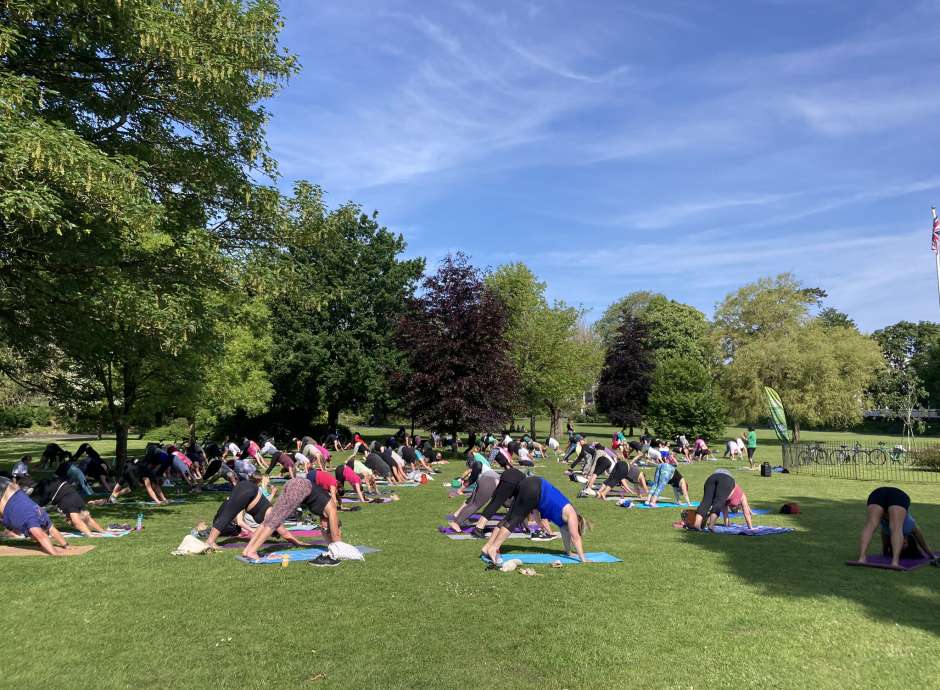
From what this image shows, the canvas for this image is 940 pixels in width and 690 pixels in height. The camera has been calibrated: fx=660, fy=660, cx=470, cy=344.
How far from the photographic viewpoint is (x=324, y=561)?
9.77m

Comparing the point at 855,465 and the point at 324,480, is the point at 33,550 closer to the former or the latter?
the point at 324,480

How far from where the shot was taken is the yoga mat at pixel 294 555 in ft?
32.2

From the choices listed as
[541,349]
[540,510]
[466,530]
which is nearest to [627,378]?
[541,349]

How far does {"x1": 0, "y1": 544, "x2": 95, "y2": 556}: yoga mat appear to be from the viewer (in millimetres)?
10130

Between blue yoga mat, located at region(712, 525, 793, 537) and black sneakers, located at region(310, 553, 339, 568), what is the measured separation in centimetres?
733

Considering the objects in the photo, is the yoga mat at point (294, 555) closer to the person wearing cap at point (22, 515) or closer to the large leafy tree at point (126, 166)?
the person wearing cap at point (22, 515)

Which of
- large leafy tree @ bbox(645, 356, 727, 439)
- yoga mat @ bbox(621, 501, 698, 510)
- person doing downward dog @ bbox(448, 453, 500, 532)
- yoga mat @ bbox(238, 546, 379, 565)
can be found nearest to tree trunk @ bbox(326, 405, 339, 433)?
large leafy tree @ bbox(645, 356, 727, 439)

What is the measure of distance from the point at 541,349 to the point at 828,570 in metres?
38.6

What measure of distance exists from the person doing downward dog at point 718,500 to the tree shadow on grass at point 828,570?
19.1 inches

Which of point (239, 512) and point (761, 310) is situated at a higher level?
point (761, 310)

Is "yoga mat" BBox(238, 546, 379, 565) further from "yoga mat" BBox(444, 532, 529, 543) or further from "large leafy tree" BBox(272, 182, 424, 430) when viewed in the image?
"large leafy tree" BBox(272, 182, 424, 430)

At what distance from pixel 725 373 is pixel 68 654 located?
4689 centimetres

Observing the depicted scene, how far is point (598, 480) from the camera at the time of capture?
74.6 feet

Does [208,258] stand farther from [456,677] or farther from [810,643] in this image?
[810,643]
